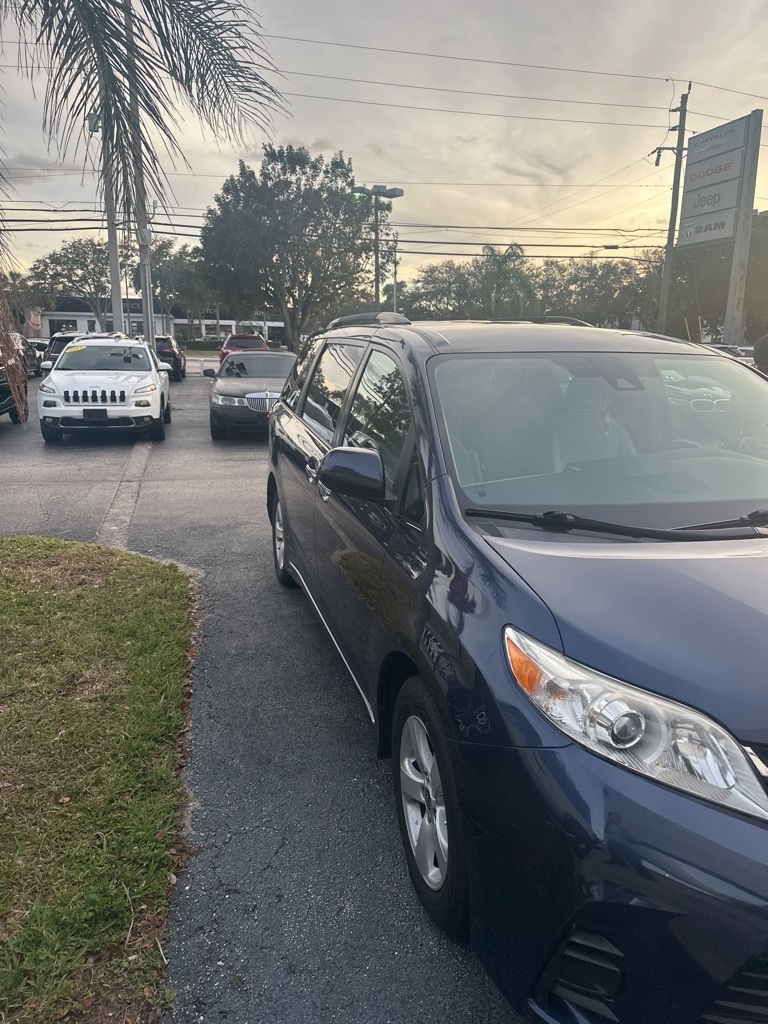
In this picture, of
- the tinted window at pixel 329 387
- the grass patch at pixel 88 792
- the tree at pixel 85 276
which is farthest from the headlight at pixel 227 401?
the tree at pixel 85 276

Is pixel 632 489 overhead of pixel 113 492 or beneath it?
overhead

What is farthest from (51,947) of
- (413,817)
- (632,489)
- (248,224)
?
(248,224)

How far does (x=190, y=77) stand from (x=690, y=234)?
89.1 ft

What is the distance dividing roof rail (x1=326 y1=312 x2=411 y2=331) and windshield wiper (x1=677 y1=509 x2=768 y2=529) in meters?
1.91

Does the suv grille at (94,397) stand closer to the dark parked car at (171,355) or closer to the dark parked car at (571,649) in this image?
the dark parked car at (571,649)

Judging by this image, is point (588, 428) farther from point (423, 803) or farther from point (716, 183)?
point (716, 183)

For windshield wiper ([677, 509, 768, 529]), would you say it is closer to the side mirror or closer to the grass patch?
the side mirror

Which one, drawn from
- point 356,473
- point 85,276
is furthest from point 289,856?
point 85,276

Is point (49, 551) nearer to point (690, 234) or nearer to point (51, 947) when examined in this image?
point (51, 947)

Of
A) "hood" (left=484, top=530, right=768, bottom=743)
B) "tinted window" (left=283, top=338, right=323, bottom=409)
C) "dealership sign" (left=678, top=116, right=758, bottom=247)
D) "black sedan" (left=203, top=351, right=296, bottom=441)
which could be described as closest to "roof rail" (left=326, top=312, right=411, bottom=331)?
"tinted window" (left=283, top=338, right=323, bottom=409)

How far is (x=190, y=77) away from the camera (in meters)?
3.98

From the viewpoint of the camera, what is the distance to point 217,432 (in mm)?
12836

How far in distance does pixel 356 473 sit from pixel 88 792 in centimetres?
164

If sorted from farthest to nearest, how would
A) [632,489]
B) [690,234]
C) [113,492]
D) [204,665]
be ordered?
1. [690,234]
2. [113,492]
3. [204,665]
4. [632,489]
